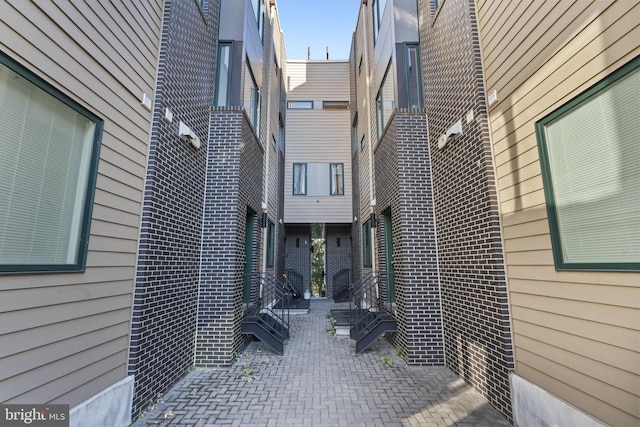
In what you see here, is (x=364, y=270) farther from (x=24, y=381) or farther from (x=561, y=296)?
(x=24, y=381)

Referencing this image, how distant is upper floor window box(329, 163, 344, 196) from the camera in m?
12.8

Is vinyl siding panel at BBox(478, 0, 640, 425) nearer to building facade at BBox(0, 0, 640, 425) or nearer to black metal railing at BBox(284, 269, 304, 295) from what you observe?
building facade at BBox(0, 0, 640, 425)

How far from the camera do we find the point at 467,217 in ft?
13.5

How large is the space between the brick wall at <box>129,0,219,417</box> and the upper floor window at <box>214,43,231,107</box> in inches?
16.0

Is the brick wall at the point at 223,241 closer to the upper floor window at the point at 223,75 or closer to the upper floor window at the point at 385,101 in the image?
the upper floor window at the point at 223,75

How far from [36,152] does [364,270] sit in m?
8.24

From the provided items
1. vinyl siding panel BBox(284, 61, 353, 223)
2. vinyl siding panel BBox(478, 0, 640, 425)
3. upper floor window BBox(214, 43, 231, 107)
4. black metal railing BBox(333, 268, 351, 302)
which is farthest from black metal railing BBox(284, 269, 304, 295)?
vinyl siding panel BBox(478, 0, 640, 425)

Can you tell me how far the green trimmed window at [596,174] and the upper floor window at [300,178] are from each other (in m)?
10.4

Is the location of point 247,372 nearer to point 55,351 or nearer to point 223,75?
point 55,351

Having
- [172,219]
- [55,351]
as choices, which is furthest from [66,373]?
[172,219]

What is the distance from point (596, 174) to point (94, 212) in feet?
13.7

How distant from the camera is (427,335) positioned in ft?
16.0

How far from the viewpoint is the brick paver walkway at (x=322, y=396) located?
10.5 ft

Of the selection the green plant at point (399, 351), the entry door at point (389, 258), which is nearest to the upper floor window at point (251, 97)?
the entry door at point (389, 258)
